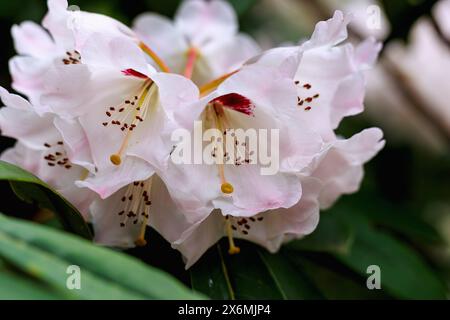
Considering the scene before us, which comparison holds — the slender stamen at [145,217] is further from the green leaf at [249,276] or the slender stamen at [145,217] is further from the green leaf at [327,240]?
the green leaf at [327,240]

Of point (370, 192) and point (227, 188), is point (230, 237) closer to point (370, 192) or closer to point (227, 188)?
point (227, 188)

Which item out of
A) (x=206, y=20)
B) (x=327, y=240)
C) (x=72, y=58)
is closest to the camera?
(x=72, y=58)

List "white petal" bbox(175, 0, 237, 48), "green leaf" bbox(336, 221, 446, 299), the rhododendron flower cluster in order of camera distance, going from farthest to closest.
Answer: "white petal" bbox(175, 0, 237, 48), "green leaf" bbox(336, 221, 446, 299), the rhododendron flower cluster

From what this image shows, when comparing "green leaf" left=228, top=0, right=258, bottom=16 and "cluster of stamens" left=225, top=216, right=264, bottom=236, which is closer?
"cluster of stamens" left=225, top=216, right=264, bottom=236

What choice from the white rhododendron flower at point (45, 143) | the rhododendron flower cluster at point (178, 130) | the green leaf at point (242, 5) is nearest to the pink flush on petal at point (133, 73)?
the rhododendron flower cluster at point (178, 130)

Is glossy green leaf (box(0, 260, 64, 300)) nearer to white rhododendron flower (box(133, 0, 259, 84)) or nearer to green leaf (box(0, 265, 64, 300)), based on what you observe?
green leaf (box(0, 265, 64, 300))

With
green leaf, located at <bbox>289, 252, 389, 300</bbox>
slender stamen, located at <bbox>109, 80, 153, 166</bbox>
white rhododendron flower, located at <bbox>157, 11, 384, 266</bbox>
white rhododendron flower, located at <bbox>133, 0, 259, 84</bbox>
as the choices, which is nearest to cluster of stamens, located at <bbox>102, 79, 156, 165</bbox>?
slender stamen, located at <bbox>109, 80, 153, 166</bbox>

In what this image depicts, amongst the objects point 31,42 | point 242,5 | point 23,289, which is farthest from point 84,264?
point 242,5
